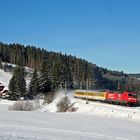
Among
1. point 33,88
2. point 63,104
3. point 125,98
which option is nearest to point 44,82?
point 33,88

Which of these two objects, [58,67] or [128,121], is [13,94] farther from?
[128,121]

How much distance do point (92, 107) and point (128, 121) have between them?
14.1m

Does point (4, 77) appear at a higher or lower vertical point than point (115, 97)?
higher

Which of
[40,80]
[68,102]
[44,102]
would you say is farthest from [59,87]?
[68,102]

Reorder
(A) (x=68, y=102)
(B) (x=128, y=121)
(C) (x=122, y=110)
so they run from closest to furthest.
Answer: (B) (x=128, y=121), (C) (x=122, y=110), (A) (x=68, y=102)

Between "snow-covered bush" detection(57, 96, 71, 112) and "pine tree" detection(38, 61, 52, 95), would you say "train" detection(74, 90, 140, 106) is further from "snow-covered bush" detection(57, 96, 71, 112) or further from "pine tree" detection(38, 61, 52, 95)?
"pine tree" detection(38, 61, 52, 95)

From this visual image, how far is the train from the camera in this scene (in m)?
67.8

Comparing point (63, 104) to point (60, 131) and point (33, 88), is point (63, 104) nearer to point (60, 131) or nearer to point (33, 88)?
point (33, 88)

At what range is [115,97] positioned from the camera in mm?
72500

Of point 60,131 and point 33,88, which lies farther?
point 33,88

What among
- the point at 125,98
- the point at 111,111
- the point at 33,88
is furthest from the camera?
the point at 33,88

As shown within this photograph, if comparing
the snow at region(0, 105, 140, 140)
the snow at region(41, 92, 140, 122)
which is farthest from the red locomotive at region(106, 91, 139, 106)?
the snow at region(0, 105, 140, 140)

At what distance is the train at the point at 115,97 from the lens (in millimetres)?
67750

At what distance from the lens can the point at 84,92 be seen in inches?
3450
